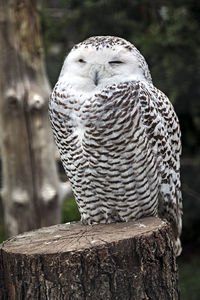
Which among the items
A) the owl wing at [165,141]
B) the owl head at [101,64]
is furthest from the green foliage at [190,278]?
the owl head at [101,64]

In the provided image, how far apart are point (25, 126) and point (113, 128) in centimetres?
167

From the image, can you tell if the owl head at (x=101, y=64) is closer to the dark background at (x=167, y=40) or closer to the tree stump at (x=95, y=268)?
the tree stump at (x=95, y=268)

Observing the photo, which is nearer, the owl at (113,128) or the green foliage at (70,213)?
the owl at (113,128)

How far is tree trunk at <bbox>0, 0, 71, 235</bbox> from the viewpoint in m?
4.19

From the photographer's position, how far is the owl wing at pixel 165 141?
2756mm

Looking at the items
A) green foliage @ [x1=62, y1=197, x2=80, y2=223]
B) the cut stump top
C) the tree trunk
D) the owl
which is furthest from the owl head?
green foliage @ [x1=62, y1=197, x2=80, y2=223]

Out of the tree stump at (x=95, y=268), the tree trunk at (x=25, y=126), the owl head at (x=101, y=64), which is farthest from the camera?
the tree trunk at (x=25, y=126)

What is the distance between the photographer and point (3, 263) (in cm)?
261

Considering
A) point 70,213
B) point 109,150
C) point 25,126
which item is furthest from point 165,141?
point 70,213

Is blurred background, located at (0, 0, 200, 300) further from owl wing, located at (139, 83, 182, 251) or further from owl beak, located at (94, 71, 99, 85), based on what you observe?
owl beak, located at (94, 71, 99, 85)

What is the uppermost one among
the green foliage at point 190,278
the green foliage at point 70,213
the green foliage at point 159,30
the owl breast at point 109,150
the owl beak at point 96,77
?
the green foliage at point 159,30

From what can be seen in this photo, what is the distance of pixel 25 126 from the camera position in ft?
13.9

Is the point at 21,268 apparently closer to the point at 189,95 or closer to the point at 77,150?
the point at 77,150

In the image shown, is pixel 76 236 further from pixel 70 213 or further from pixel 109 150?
pixel 70 213
